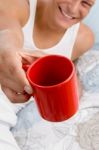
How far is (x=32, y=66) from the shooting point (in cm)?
72

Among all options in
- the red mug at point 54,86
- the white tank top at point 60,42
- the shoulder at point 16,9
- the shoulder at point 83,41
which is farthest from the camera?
the shoulder at point 83,41

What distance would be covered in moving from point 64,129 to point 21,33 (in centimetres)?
42

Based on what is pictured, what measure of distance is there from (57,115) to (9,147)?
42cm

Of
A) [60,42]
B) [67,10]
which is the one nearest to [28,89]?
[67,10]

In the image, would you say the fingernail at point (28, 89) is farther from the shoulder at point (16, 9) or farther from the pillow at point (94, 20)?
the pillow at point (94, 20)

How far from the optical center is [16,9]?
1194 millimetres

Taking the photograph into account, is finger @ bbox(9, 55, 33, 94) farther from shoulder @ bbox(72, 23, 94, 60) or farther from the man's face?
shoulder @ bbox(72, 23, 94, 60)

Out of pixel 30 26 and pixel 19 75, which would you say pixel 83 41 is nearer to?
pixel 30 26

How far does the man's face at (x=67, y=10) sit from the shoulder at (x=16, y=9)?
0.09 m

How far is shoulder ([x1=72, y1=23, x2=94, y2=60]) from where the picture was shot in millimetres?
1456

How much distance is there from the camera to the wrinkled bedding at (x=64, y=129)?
120cm

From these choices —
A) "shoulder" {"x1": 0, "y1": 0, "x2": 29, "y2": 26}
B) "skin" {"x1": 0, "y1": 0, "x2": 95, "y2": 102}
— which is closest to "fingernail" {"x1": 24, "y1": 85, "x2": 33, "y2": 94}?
"skin" {"x1": 0, "y1": 0, "x2": 95, "y2": 102}

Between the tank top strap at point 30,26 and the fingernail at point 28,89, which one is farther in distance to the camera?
the tank top strap at point 30,26

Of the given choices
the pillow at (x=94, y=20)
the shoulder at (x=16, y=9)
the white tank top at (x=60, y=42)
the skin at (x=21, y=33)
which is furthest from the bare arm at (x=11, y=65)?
the pillow at (x=94, y=20)
